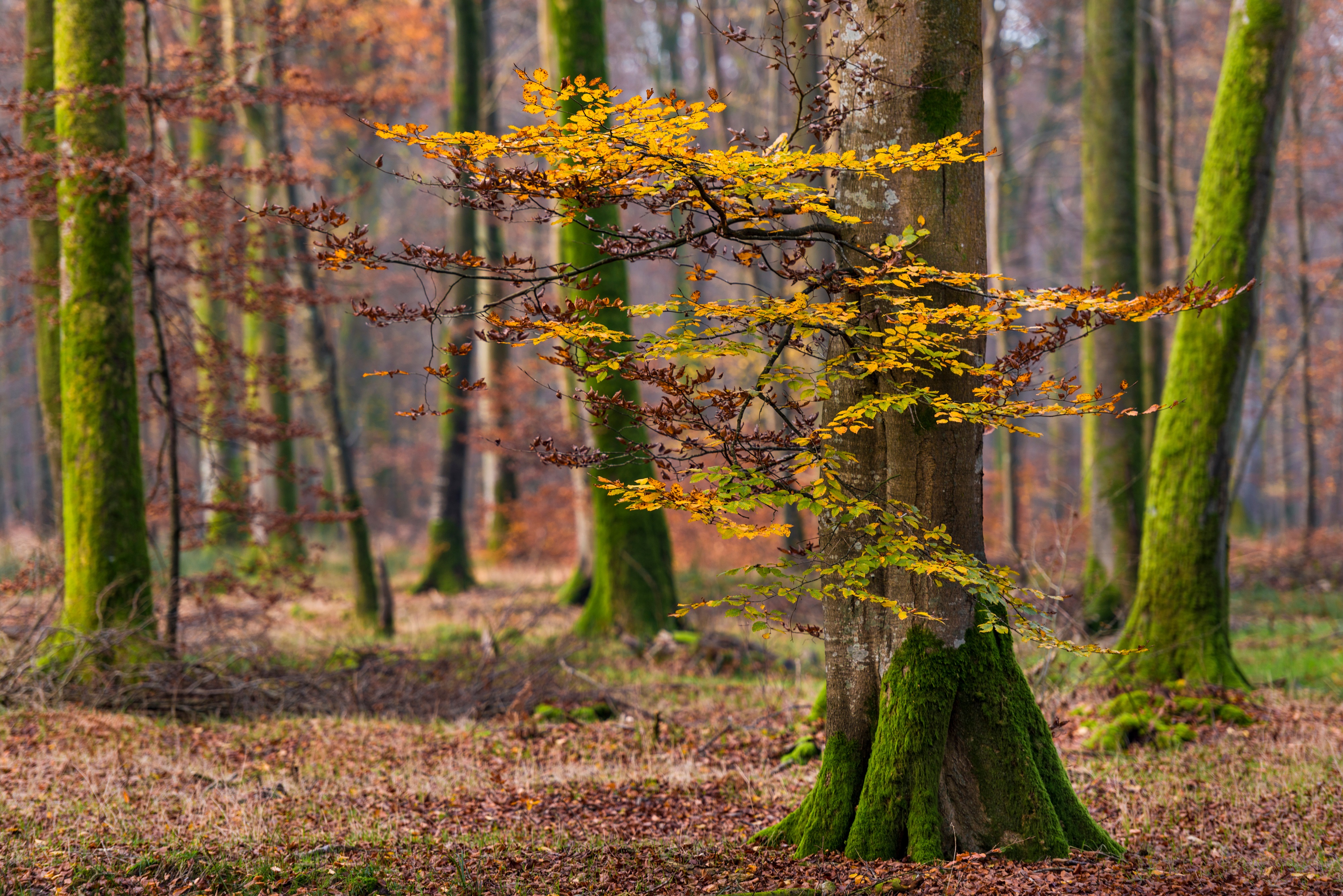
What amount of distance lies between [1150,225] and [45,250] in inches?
551

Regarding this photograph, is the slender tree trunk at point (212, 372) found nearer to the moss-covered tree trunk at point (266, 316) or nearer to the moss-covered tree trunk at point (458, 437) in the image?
the moss-covered tree trunk at point (266, 316)

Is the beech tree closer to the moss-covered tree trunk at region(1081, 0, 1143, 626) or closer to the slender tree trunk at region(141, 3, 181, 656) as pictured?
the slender tree trunk at region(141, 3, 181, 656)

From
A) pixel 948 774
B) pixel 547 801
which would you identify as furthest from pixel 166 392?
pixel 948 774

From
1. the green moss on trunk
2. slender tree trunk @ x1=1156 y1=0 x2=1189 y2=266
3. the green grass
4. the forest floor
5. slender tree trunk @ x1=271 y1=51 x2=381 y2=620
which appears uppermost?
slender tree trunk @ x1=1156 y1=0 x2=1189 y2=266

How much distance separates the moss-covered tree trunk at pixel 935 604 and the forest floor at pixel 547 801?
19 cm

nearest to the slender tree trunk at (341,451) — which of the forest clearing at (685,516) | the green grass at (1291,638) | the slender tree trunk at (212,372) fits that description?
the forest clearing at (685,516)

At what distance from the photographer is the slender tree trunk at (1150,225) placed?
13.6 metres

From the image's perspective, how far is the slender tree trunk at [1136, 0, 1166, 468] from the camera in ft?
44.6

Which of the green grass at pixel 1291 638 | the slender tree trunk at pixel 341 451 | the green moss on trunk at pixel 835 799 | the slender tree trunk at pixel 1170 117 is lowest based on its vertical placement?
the green grass at pixel 1291 638

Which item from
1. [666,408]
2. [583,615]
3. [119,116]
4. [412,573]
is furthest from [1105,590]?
[412,573]

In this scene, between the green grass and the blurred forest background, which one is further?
the blurred forest background

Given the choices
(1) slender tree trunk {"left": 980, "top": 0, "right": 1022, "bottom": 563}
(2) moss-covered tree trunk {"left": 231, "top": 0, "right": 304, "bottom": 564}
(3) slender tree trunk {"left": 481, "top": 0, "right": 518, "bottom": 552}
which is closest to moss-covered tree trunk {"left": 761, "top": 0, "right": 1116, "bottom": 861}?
(2) moss-covered tree trunk {"left": 231, "top": 0, "right": 304, "bottom": 564}

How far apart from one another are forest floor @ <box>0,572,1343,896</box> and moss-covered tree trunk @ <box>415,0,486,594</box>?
6865mm

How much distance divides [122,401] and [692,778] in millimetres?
5456
